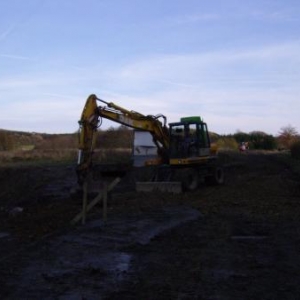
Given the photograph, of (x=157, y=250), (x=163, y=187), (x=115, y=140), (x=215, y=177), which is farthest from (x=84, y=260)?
(x=115, y=140)

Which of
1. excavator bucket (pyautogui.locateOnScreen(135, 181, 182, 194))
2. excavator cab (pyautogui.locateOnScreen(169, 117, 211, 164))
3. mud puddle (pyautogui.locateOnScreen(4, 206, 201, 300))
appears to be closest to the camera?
mud puddle (pyautogui.locateOnScreen(4, 206, 201, 300))

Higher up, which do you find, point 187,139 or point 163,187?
point 187,139

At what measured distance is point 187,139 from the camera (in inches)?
1011

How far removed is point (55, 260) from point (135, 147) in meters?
25.8

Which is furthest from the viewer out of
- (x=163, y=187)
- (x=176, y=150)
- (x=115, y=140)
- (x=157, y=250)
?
(x=115, y=140)

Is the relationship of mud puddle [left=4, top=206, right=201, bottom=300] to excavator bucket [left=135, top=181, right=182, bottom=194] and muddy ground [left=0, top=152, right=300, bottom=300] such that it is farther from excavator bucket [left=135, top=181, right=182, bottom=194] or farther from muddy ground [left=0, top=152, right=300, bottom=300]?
excavator bucket [left=135, top=181, right=182, bottom=194]

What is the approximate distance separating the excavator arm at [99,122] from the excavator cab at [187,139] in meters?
0.56

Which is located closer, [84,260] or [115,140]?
[84,260]

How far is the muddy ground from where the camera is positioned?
324 inches

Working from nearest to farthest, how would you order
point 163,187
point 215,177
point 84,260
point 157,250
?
point 84,260
point 157,250
point 163,187
point 215,177

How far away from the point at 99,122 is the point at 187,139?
544 centimetres

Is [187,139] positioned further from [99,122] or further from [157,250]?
[157,250]

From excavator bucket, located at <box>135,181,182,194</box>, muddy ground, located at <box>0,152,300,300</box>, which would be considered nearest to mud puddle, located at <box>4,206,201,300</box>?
muddy ground, located at <box>0,152,300,300</box>

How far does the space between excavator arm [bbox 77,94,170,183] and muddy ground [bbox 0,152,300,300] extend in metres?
1.68
